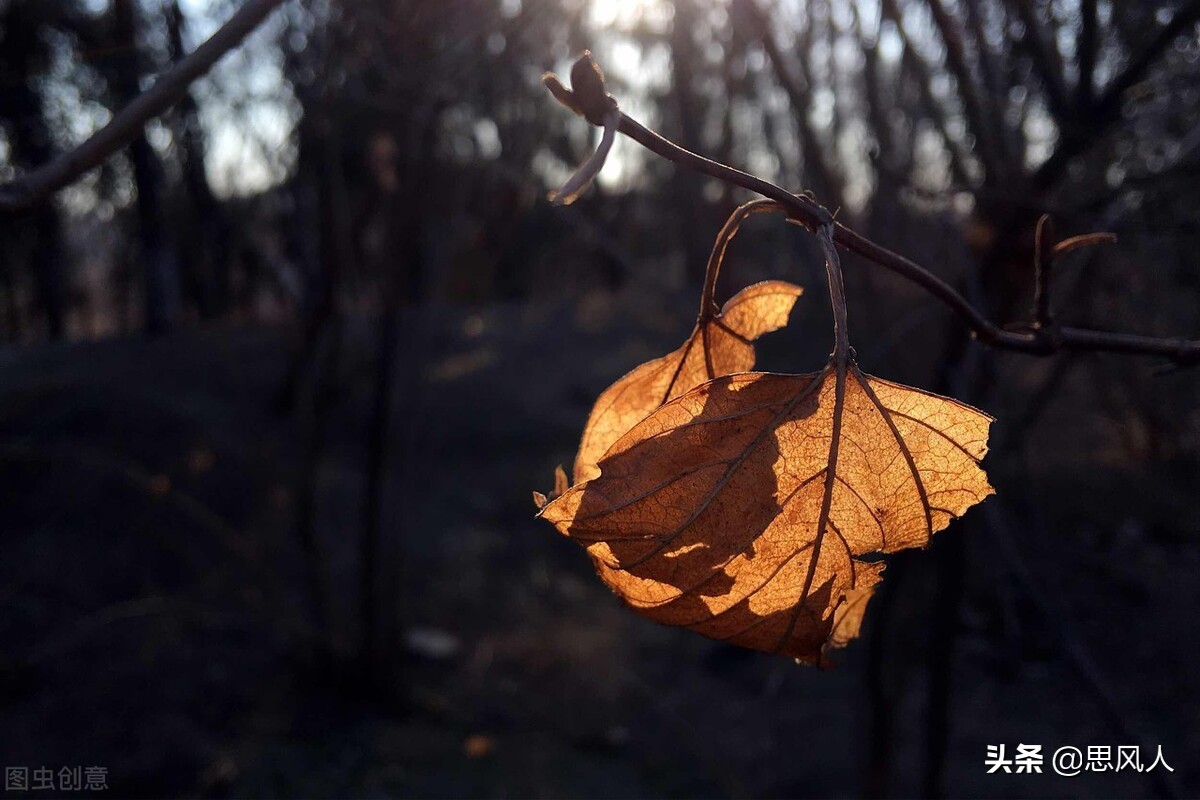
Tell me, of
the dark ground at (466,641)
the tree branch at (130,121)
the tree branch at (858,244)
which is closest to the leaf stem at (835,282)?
the tree branch at (858,244)

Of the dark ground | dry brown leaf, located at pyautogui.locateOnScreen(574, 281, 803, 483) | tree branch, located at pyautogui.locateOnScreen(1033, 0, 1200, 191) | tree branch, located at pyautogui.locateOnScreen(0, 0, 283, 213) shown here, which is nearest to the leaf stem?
dry brown leaf, located at pyautogui.locateOnScreen(574, 281, 803, 483)

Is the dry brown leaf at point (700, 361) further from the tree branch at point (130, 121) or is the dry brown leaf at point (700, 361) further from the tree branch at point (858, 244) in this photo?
the tree branch at point (130, 121)

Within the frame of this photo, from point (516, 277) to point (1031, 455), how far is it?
29.1 ft

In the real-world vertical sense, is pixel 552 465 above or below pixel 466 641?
above

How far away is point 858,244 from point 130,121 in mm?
505

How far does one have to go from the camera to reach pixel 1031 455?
11.5 feet

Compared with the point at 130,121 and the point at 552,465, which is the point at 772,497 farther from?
the point at 552,465

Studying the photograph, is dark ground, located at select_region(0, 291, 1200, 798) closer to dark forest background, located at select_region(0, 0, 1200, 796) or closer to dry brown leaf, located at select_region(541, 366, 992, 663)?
dark forest background, located at select_region(0, 0, 1200, 796)

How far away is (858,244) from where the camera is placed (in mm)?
564

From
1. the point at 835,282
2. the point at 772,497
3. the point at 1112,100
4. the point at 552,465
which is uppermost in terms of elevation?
the point at 552,465

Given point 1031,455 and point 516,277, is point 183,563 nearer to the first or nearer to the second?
point 1031,455

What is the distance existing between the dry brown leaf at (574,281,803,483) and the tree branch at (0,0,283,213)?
1.31ft

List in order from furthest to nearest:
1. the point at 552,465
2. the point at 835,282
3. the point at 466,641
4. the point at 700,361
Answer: the point at 552,465 → the point at 466,641 → the point at 700,361 → the point at 835,282

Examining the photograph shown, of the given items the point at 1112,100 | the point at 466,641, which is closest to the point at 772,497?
the point at 1112,100
